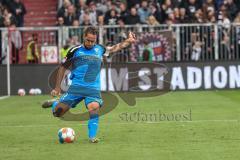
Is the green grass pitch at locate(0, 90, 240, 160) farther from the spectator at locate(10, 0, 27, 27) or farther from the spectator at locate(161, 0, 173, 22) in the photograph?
the spectator at locate(10, 0, 27, 27)

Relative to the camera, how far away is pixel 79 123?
55.8 ft

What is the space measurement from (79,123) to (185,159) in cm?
642

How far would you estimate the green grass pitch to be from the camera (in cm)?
1158

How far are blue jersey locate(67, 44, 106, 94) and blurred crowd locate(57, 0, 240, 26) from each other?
542 inches

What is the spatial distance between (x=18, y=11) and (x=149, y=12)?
545 centimetres

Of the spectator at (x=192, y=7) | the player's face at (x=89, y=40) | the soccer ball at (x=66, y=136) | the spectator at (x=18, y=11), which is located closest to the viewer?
the soccer ball at (x=66, y=136)

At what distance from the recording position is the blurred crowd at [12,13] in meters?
28.3

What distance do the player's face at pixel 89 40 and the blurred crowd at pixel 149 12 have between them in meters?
14.0

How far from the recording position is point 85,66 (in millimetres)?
13727

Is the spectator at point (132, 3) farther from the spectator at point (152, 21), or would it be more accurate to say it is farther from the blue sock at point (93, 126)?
the blue sock at point (93, 126)

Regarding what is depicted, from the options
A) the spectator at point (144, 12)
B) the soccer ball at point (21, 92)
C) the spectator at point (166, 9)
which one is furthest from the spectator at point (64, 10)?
the spectator at point (166, 9)

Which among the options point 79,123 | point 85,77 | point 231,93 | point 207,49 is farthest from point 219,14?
point 85,77

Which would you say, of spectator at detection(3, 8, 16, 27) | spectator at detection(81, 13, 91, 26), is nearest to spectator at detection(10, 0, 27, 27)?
spectator at detection(3, 8, 16, 27)

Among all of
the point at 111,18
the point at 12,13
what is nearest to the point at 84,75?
the point at 111,18
